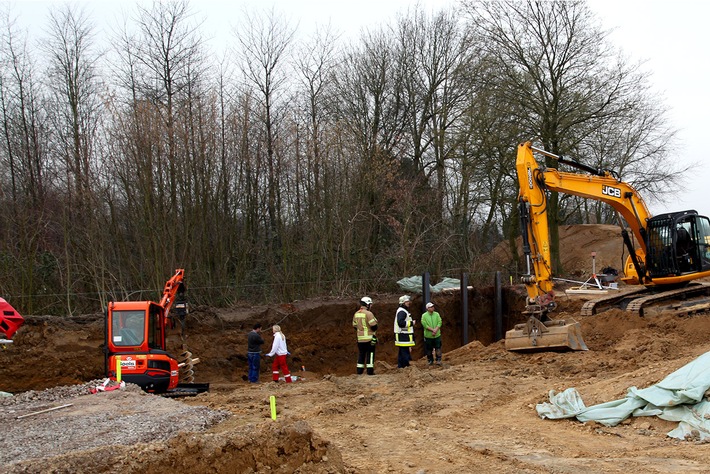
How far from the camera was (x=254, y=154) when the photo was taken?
24297mm

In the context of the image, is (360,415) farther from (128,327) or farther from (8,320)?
(128,327)

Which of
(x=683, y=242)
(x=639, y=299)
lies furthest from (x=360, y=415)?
(x=683, y=242)

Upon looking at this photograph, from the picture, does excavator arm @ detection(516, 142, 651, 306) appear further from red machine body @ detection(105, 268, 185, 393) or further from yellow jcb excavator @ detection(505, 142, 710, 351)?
red machine body @ detection(105, 268, 185, 393)

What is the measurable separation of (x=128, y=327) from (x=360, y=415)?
5613 mm

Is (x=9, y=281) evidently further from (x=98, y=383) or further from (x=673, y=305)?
(x=673, y=305)

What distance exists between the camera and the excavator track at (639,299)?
54.8 ft

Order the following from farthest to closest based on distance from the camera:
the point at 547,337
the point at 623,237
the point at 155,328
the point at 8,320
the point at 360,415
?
the point at 623,237 → the point at 547,337 → the point at 155,328 → the point at 360,415 → the point at 8,320

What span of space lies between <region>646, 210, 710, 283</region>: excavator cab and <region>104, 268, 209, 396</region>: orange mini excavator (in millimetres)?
11142

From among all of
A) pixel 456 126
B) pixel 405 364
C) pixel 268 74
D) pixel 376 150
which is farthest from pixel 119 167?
pixel 456 126

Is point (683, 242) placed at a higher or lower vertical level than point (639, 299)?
higher

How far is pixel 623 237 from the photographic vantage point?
685 inches

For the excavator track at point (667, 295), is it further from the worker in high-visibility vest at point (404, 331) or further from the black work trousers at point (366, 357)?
the black work trousers at point (366, 357)

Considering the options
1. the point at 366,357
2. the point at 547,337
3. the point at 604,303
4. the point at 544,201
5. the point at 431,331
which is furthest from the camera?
the point at 604,303

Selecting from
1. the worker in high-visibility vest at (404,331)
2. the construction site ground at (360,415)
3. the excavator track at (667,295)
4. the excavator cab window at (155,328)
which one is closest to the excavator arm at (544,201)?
the excavator track at (667,295)
